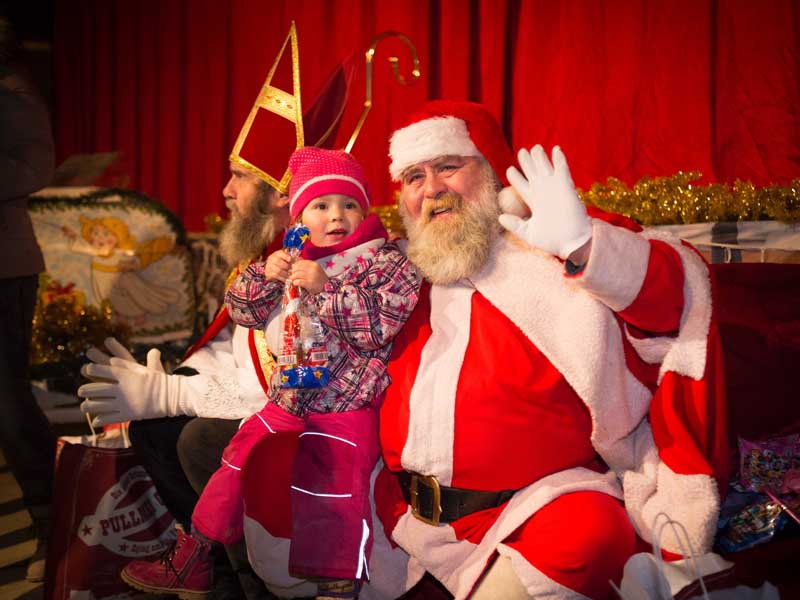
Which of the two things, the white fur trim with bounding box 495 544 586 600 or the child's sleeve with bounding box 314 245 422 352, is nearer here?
the white fur trim with bounding box 495 544 586 600

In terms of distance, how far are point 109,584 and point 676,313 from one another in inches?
68.8

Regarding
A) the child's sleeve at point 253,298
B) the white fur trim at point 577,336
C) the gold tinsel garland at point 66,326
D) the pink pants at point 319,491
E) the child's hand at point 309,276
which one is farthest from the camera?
the gold tinsel garland at point 66,326

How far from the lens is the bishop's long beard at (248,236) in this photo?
2314mm

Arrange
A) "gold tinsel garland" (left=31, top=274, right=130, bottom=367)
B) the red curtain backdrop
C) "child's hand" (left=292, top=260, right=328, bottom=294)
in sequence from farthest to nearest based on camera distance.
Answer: "gold tinsel garland" (left=31, top=274, right=130, bottom=367) < the red curtain backdrop < "child's hand" (left=292, top=260, right=328, bottom=294)

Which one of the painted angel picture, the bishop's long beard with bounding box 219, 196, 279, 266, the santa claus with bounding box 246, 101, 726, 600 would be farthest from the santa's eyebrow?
the painted angel picture

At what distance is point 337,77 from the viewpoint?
2365mm

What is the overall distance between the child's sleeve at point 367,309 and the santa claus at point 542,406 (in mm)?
78

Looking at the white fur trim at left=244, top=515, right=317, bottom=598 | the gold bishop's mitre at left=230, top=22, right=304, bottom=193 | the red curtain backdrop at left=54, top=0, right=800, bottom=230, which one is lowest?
the white fur trim at left=244, top=515, right=317, bottom=598

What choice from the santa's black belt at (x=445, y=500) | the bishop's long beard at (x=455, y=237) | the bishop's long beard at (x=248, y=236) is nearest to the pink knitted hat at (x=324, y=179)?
the bishop's long beard at (x=455, y=237)

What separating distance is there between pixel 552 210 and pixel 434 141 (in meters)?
0.47

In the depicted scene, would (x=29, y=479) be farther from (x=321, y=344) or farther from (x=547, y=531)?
(x=547, y=531)

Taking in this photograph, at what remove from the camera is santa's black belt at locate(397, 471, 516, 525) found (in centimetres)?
147

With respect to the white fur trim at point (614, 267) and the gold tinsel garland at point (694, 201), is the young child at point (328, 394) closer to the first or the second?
the white fur trim at point (614, 267)

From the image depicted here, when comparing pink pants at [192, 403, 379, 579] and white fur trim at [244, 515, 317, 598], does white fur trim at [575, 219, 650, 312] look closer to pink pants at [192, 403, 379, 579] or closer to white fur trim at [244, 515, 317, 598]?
pink pants at [192, 403, 379, 579]
